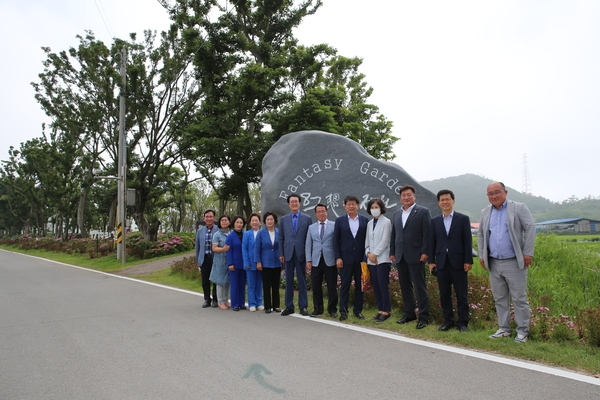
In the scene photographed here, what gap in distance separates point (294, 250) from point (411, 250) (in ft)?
5.98

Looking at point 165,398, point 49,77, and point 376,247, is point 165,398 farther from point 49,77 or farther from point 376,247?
point 49,77

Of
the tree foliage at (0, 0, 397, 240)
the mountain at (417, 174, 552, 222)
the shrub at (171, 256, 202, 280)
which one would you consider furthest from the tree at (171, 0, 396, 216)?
the mountain at (417, 174, 552, 222)

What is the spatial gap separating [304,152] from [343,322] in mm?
4454

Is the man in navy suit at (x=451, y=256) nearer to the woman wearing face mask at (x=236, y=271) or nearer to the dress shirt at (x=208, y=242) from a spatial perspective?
the woman wearing face mask at (x=236, y=271)

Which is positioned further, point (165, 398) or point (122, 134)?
point (122, 134)

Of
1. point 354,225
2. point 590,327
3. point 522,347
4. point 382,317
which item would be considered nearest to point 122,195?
point 354,225

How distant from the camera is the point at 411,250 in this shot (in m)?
5.38

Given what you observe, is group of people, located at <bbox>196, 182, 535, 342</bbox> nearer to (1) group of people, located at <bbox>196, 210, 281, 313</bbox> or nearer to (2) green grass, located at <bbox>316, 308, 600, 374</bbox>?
(1) group of people, located at <bbox>196, 210, 281, 313</bbox>

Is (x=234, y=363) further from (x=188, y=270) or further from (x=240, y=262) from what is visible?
(x=188, y=270)

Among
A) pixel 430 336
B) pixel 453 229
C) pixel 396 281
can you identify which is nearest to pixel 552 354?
pixel 430 336

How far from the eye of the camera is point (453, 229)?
5.09 meters

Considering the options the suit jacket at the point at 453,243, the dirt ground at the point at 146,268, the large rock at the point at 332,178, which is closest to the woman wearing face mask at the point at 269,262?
the large rock at the point at 332,178

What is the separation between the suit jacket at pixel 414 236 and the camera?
17.5 feet

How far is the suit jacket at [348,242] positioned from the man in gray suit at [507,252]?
5.34 feet
